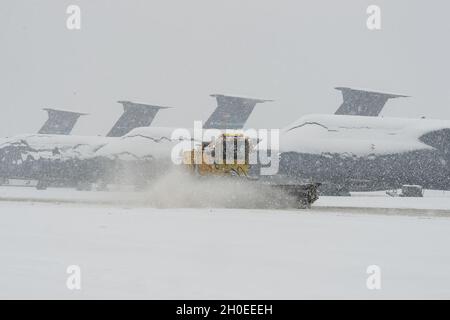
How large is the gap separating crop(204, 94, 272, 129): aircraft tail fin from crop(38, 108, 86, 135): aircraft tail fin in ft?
54.1

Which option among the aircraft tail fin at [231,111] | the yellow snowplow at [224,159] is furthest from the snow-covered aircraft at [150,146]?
the yellow snowplow at [224,159]

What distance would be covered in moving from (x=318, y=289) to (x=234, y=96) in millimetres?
32652

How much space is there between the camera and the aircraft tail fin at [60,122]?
5062 cm

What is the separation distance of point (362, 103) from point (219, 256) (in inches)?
1133

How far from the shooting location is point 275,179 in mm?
22469

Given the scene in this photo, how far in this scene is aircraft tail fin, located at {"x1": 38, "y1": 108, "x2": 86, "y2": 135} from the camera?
50.6m

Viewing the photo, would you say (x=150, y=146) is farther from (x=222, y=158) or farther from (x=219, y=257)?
(x=219, y=257)

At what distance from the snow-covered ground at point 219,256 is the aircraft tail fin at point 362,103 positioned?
64.0 ft

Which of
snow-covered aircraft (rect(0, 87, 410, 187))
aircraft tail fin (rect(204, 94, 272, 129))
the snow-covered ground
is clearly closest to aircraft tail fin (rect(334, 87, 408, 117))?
snow-covered aircraft (rect(0, 87, 410, 187))

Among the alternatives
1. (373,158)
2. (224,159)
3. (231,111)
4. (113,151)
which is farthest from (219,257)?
(231,111)

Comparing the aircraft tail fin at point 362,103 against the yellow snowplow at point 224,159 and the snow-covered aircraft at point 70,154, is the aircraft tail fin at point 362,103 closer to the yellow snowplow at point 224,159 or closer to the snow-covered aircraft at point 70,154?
the snow-covered aircraft at point 70,154

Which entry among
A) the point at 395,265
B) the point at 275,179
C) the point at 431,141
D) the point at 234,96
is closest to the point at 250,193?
the point at 275,179

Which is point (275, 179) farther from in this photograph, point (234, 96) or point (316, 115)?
point (234, 96)
